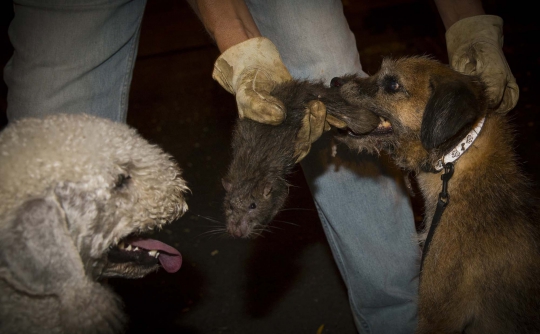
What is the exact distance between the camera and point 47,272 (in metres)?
1.66

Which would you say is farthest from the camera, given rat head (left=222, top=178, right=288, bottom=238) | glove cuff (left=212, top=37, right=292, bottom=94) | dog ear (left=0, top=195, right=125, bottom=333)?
glove cuff (left=212, top=37, right=292, bottom=94)

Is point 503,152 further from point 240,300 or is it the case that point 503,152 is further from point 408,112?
point 240,300

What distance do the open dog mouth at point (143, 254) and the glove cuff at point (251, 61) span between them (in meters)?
0.93

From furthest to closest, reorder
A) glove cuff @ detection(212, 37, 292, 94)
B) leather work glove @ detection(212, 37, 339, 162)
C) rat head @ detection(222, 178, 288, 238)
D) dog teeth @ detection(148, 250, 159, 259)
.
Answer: dog teeth @ detection(148, 250, 159, 259) < glove cuff @ detection(212, 37, 292, 94) < rat head @ detection(222, 178, 288, 238) < leather work glove @ detection(212, 37, 339, 162)

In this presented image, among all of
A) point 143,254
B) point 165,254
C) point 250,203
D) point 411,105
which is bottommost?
point 165,254

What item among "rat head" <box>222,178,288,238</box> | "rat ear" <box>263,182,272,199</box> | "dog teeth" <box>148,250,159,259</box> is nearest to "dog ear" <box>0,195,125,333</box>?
"dog teeth" <box>148,250,159,259</box>

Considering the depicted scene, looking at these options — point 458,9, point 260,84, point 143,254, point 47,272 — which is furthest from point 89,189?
point 458,9

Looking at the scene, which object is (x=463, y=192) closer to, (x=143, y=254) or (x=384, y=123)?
(x=384, y=123)

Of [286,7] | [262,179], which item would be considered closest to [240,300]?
[262,179]

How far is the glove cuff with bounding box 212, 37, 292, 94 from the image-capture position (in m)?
2.13

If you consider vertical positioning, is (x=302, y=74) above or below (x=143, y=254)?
above

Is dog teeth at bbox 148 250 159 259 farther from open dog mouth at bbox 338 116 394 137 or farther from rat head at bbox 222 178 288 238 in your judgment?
open dog mouth at bbox 338 116 394 137

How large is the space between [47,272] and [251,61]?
1.28 m

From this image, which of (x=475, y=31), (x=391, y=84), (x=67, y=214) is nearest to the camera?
(x=67, y=214)
